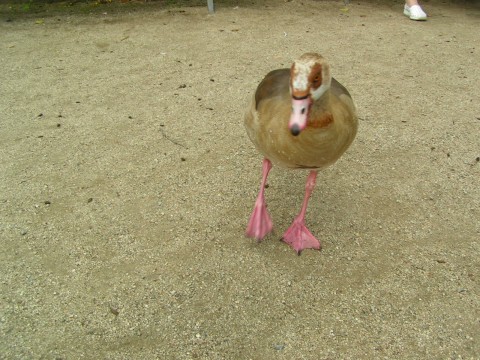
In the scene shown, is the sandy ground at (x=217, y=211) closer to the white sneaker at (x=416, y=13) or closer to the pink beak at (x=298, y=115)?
the pink beak at (x=298, y=115)

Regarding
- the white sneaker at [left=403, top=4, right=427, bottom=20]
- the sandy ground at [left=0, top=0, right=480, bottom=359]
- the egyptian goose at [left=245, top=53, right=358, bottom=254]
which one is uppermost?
the egyptian goose at [left=245, top=53, right=358, bottom=254]

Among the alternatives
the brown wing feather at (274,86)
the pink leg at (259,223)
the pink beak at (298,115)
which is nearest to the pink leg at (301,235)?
the pink leg at (259,223)

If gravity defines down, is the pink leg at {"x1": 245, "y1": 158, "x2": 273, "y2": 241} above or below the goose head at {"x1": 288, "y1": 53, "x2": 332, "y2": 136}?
below

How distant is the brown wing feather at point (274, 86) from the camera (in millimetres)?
2543

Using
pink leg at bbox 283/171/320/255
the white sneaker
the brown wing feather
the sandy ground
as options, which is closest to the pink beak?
the brown wing feather

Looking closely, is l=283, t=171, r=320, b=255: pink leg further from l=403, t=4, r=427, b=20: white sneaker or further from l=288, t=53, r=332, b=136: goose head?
l=403, t=4, r=427, b=20: white sneaker

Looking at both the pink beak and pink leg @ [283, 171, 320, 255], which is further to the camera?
pink leg @ [283, 171, 320, 255]

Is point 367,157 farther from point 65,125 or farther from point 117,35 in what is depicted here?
point 117,35

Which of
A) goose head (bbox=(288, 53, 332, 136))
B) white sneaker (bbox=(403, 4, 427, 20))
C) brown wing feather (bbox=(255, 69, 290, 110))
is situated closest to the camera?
goose head (bbox=(288, 53, 332, 136))

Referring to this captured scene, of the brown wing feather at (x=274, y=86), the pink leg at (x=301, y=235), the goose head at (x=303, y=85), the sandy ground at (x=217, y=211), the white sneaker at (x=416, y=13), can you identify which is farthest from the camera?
the white sneaker at (x=416, y=13)

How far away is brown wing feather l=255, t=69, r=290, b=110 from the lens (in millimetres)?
2543

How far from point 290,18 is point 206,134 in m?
3.43

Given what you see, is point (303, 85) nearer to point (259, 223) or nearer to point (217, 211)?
point (259, 223)

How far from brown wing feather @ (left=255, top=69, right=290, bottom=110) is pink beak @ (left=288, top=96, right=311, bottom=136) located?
0.38 metres
